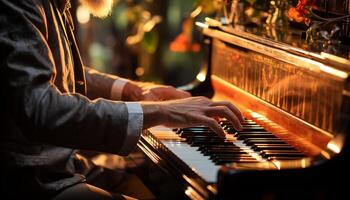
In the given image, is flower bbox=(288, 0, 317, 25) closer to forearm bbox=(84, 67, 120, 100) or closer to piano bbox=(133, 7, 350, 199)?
piano bbox=(133, 7, 350, 199)

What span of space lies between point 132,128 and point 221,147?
312 millimetres

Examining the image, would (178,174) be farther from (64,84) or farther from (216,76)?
(216,76)

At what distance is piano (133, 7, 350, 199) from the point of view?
173 centimetres

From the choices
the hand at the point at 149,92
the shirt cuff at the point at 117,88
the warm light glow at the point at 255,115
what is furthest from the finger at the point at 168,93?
the warm light glow at the point at 255,115

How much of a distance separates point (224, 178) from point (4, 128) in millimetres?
747

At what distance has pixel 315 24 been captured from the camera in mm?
2324

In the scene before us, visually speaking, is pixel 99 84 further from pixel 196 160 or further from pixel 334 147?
pixel 334 147

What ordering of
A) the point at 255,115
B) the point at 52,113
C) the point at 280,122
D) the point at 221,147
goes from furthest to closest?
1. the point at 255,115
2. the point at 280,122
3. the point at 221,147
4. the point at 52,113

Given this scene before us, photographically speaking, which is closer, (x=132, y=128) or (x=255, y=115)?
(x=132, y=128)

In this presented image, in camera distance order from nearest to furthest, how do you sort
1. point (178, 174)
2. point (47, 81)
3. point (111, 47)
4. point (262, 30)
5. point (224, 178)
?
point (224, 178) < point (47, 81) < point (178, 174) < point (262, 30) < point (111, 47)

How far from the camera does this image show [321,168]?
1.75 metres

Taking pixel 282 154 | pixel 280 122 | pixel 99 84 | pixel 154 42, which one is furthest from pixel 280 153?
Answer: pixel 154 42

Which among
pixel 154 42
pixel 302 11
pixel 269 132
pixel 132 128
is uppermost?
pixel 302 11

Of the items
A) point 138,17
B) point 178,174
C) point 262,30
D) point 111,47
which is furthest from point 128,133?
point 111,47
